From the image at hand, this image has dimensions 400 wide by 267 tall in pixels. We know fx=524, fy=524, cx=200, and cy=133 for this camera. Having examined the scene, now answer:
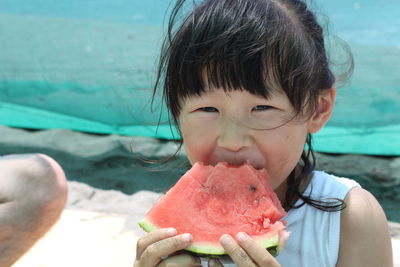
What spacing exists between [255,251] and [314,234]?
62cm

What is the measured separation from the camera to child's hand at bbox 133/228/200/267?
58.4 inches

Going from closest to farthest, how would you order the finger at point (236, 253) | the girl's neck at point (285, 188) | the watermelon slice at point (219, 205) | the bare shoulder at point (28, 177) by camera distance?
1. the finger at point (236, 253)
2. the watermelon slice at point (219, 205)
3. the girl's neck at point (285, 188)
4. the bare shoulder at point (28, 177)

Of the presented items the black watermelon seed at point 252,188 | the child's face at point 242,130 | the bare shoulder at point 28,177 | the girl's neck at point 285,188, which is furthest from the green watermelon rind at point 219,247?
the bare shoulder at point 28,177

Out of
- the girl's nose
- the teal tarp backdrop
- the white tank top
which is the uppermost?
the girl's nose

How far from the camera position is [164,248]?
1.49 m

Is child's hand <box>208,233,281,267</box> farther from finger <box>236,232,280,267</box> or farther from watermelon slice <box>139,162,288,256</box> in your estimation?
watermelon slice <box>139,162,288,256</box>

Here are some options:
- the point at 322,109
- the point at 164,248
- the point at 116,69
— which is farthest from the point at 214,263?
the point at 116,69

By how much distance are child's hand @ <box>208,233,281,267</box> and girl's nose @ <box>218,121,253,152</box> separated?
324 mm

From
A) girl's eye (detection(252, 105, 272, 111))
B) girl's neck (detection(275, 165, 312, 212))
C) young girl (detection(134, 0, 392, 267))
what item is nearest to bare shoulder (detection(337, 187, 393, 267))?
young girl (detection(134, 0, 392, 267))

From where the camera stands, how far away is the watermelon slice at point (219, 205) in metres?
Answer: 1.66

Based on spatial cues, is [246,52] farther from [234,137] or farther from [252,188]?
[252,188]

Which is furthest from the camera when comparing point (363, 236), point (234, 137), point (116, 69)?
point (116, 69)

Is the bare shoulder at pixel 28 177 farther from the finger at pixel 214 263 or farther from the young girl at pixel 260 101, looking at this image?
the finger at pixel 214 263

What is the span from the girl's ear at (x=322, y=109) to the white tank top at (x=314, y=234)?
0.27 m
